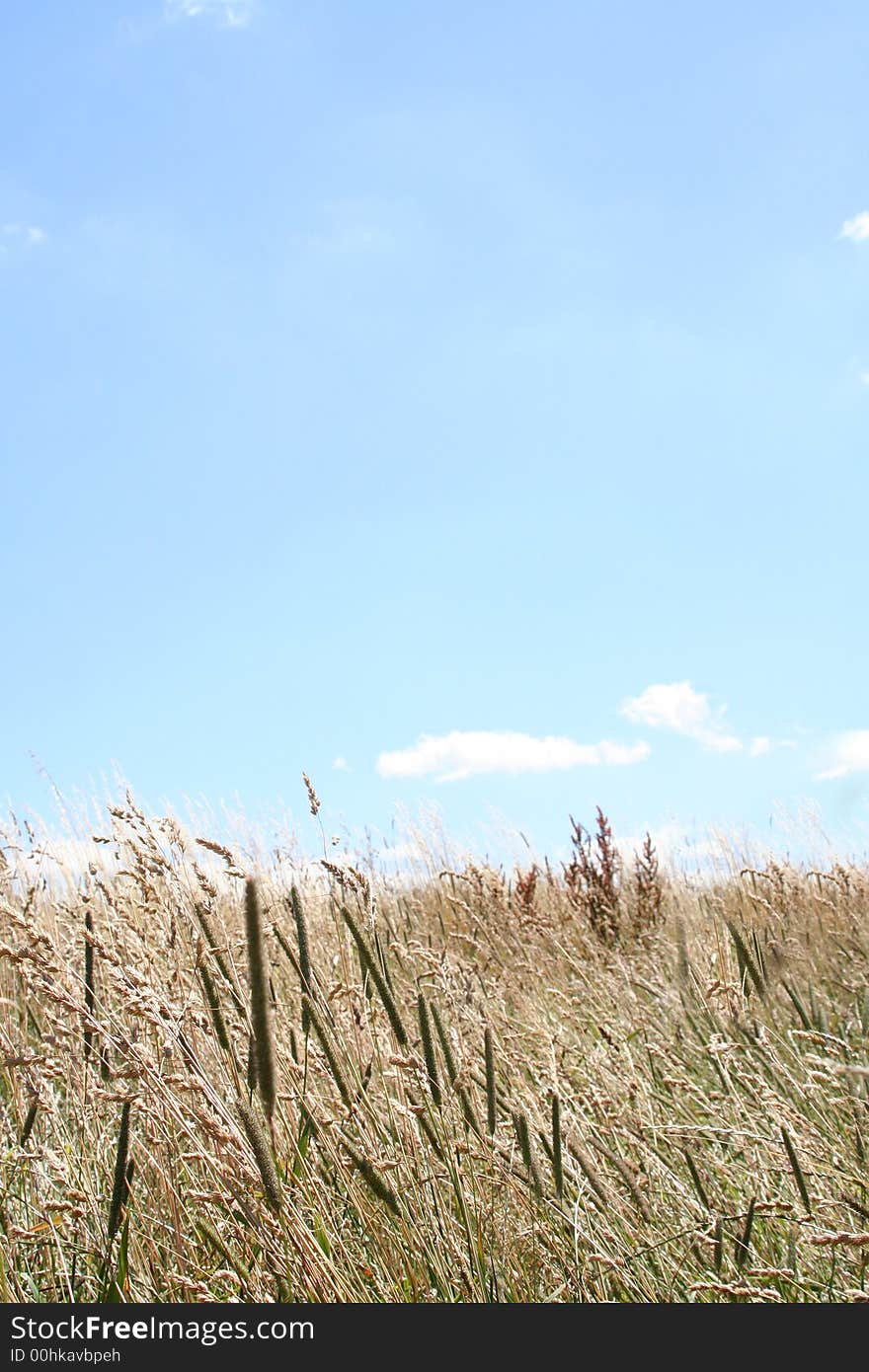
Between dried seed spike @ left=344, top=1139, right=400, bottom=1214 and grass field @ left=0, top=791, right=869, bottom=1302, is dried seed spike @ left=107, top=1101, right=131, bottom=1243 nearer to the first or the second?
grass field @ left=0, top=791, right=869, bottom=1302

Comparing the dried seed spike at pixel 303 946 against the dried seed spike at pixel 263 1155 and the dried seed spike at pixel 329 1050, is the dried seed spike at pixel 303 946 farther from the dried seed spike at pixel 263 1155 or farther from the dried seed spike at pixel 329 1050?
the dried seed spike at pixel 263 1155

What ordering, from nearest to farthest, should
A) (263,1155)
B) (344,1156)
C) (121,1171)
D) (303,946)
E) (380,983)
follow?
(263,1155)
(121,1171)
(303,946)
(380,983)
(344,1156)

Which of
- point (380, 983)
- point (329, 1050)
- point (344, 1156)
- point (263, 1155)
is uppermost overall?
point (380, 983)

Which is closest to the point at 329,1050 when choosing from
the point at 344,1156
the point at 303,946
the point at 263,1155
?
the point at 303,946

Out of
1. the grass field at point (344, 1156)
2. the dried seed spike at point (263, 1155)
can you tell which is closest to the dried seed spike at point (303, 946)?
the grass field at point (344, 1156)

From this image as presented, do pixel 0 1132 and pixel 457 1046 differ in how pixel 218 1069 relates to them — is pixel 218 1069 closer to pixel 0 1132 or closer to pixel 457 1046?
pixel 457 1046

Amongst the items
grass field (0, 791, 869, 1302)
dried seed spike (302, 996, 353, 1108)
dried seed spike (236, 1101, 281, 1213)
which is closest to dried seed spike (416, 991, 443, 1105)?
grass field (0, 791, 869, 1302)

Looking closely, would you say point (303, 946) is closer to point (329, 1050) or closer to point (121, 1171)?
point (329, 1050)

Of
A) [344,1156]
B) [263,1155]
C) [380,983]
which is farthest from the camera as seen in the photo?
[344,1156]

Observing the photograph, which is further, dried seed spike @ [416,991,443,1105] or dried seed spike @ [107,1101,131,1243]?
dried seed spike @ [416,991,443,1105]

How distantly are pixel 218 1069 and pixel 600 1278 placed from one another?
0.78m

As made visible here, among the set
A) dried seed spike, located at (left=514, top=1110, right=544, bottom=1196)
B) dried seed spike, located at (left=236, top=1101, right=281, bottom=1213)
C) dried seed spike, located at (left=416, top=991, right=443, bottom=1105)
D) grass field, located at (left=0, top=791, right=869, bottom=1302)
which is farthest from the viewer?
dried seed spike, located at (left=416, top=991, right=443, bottom=1105)
